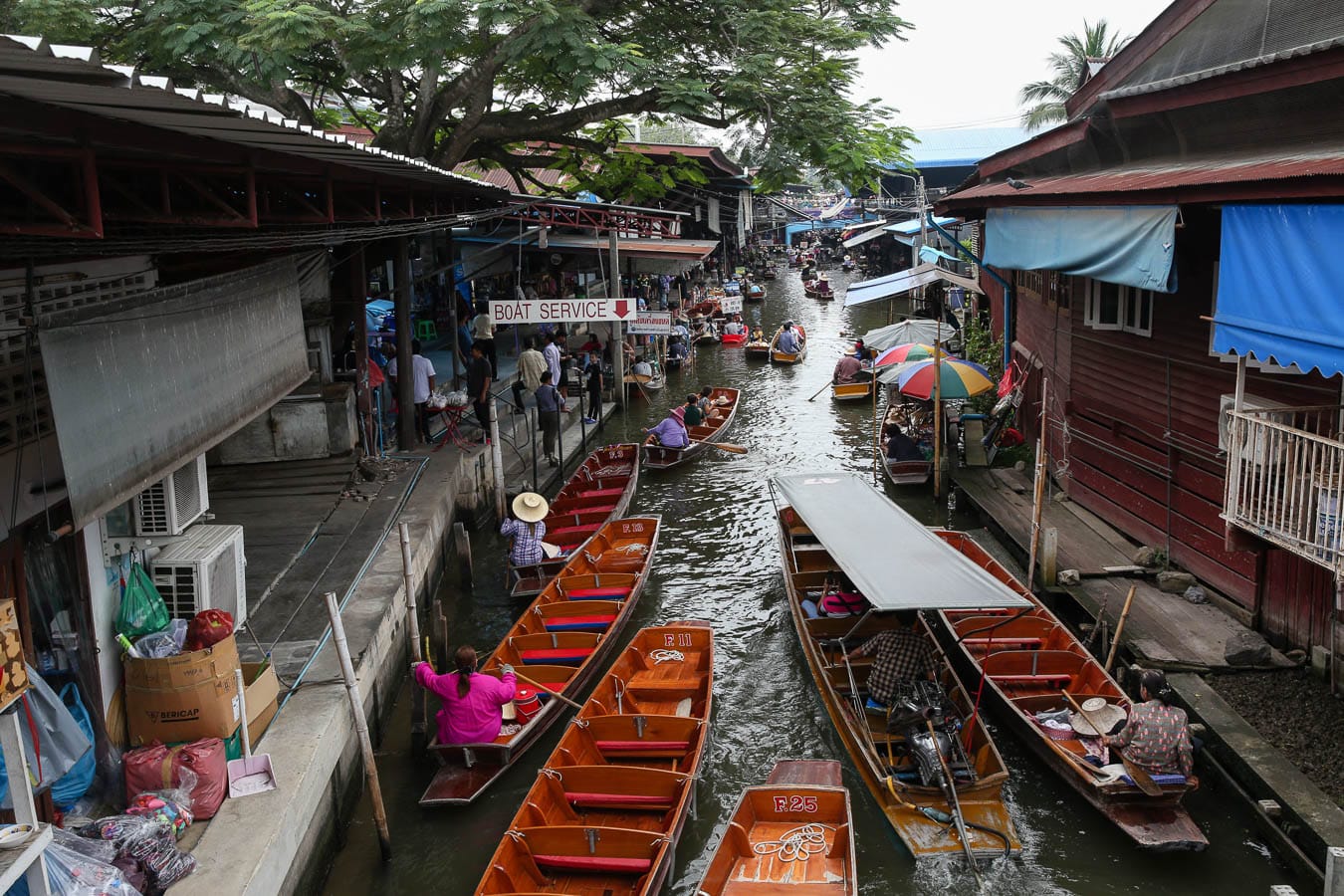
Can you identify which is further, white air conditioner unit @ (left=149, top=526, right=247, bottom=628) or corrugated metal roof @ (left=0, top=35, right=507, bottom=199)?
white air conditioner unit @ (left=149, top=526, right=247, bottom=628)

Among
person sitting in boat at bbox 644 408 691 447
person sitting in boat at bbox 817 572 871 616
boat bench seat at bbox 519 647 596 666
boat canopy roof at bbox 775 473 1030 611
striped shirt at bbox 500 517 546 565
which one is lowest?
boat bench seat at bbox 519 647 596 666

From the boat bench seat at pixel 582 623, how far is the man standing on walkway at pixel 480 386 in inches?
227

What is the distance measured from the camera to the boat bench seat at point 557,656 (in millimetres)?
10844

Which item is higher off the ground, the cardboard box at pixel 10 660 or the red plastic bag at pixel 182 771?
the cardboard box at pixel 10 660

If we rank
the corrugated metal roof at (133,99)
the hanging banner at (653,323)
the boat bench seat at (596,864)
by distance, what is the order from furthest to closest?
the hanging banner at (653,323) < the boat bench seat at (596,864) < the corrugated metal roof at (133,99)

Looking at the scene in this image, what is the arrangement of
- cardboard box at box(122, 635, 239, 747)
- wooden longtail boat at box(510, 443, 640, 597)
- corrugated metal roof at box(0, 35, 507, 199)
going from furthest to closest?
wooden longtail boat at box(510, 443, 640, 597), cardboard box at box(122, 635, 239, 747), corrugated metal roof at box(0, 35, 507, 199)

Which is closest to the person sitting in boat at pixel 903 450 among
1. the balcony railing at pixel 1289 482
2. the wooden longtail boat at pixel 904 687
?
the wooden longtail boat at pixel 904 687

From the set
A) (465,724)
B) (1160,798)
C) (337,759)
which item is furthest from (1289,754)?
(337,759)

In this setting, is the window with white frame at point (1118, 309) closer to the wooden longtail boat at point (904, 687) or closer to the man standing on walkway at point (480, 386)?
the wooden longtail boat at point (904, 687)

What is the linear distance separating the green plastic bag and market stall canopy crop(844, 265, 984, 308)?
792 inches

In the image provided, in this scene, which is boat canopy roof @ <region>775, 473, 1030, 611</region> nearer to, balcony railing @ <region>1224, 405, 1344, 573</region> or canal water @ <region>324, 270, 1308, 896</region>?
canal water @ <region>324, 270, 1308, 896</region>

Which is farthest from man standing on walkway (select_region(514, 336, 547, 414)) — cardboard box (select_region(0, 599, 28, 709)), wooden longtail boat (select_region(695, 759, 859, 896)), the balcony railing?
cardboard box (select_region(0, 599, 28, 709))

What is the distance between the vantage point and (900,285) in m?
27.1

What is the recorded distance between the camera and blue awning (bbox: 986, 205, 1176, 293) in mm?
9547
